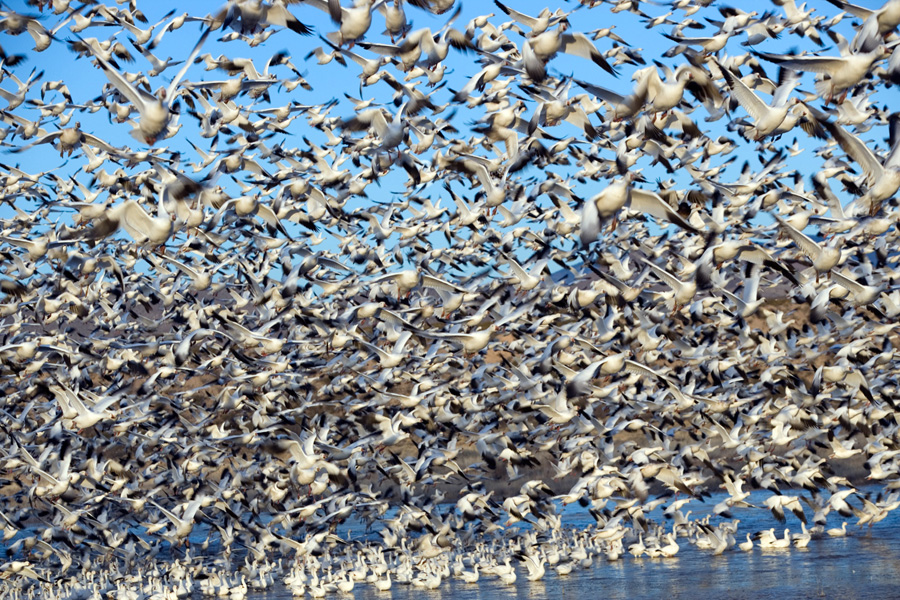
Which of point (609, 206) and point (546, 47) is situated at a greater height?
point (546, 47)

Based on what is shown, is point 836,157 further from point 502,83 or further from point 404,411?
point 404,411

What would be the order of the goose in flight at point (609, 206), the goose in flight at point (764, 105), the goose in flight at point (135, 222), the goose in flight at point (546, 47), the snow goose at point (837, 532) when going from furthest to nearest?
the snow goose at point (837, 532)
the goose in flight at point (546, 47)
the goose in flight at point (135, 222)
the goose in flight at point (764, 105)
the goose in flight at point (609, 206)

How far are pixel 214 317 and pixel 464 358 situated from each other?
6405mm

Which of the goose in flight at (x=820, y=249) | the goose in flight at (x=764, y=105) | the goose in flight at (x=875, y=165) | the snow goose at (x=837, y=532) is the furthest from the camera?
the snow goose at (x=837, y=532)

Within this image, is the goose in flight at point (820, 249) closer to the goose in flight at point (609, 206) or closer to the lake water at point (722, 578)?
the goose in flight at point (609, 206)

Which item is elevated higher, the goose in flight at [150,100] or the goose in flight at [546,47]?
the goose in flight at [546,47]

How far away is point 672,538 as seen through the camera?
2767 cm

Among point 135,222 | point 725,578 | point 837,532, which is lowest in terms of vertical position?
point 725,578

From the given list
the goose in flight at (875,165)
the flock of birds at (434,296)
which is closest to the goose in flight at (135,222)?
the flock of birds at (434,296)

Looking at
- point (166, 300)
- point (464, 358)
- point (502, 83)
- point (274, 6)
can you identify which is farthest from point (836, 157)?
point (166, 300)

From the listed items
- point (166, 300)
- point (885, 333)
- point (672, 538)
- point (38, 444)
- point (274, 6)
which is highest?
point (274, 6)

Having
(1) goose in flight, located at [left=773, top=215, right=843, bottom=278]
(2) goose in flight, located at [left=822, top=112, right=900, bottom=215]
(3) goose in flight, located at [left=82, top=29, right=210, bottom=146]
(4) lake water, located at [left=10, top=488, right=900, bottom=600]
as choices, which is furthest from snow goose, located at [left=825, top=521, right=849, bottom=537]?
(3) goose in flight, located at [left=82, top=29, right=210, bottom=146]

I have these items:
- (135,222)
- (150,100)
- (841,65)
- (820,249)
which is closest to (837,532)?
(820,249)

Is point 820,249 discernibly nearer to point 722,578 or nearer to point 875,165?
point 875,165
